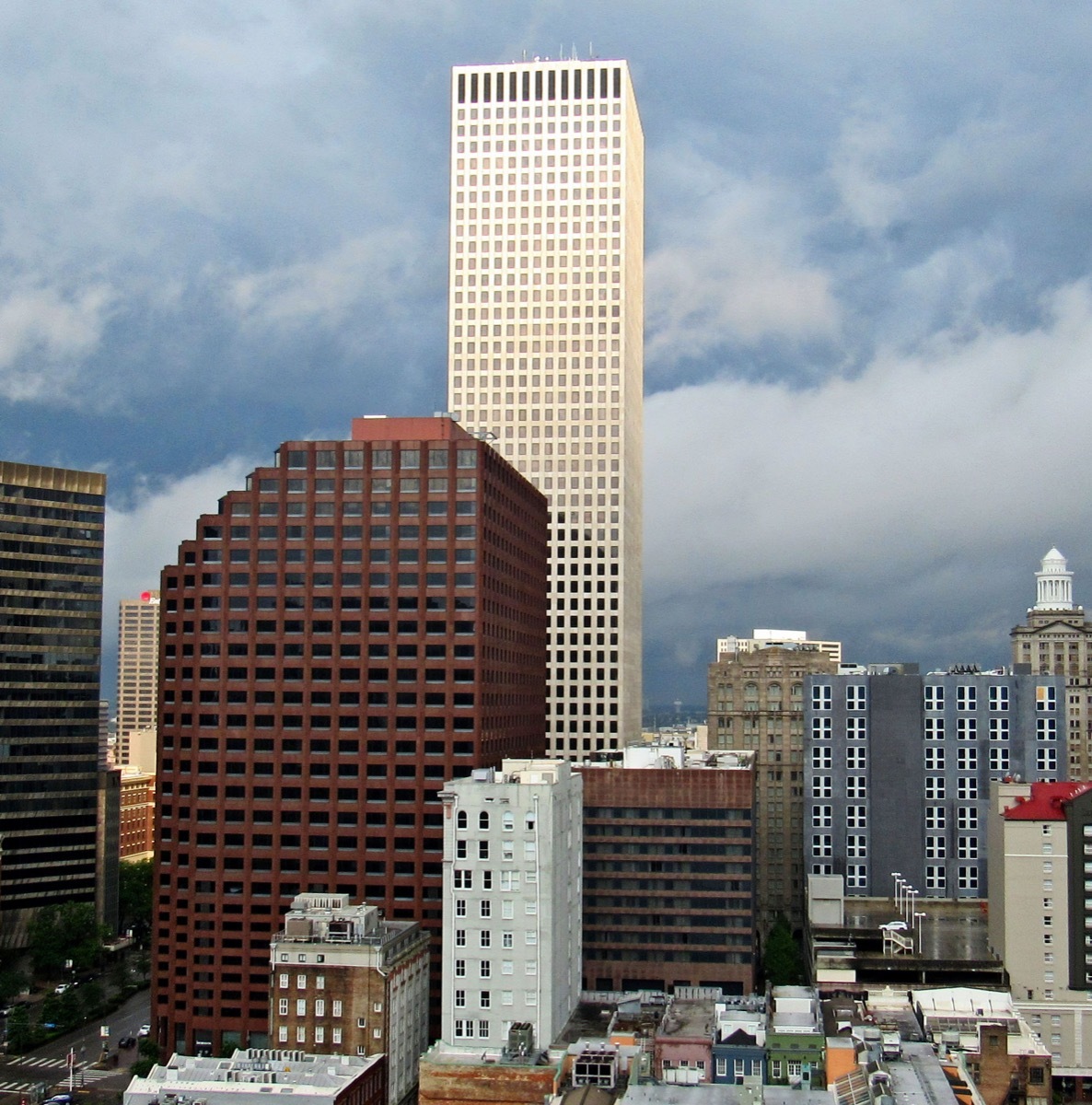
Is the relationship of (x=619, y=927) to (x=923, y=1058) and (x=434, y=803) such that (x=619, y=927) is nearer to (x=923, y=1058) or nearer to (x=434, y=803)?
(x=434, y=803)

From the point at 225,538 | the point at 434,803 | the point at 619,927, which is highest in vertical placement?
the point at 225,538

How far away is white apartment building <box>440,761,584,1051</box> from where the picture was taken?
519 ft

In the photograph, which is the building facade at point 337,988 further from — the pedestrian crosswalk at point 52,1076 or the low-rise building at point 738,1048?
the pedestrian crosswalk at point 52,1076

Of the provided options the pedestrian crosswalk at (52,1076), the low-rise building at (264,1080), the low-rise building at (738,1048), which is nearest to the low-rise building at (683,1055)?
the low-rise building at (738,1048)

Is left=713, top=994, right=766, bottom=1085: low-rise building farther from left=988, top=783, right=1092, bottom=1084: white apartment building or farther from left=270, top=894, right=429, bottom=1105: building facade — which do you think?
left=988, top=783, right=1092, bottom=1084: white apartment building

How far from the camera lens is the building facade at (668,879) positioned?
194 m

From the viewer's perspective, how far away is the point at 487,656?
198 metres

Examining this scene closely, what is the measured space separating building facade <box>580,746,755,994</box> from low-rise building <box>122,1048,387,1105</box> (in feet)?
153

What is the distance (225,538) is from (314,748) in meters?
31.8

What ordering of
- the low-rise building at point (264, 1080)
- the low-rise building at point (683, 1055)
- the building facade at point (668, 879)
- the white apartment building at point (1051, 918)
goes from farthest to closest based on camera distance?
the building facade at point (668, 879) → the white apartment building at point (1051, 918) → the low-rise building at point (683, 1055) → the low-rise building at point (264, 1080)

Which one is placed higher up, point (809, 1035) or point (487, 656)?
point (487, 656)

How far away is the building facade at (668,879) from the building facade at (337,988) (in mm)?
40244

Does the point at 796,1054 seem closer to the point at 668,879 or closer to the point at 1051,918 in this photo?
the point at 668,879

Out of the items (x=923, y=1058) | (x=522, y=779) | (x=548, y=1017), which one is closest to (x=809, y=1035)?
(x=923, y=1058)
